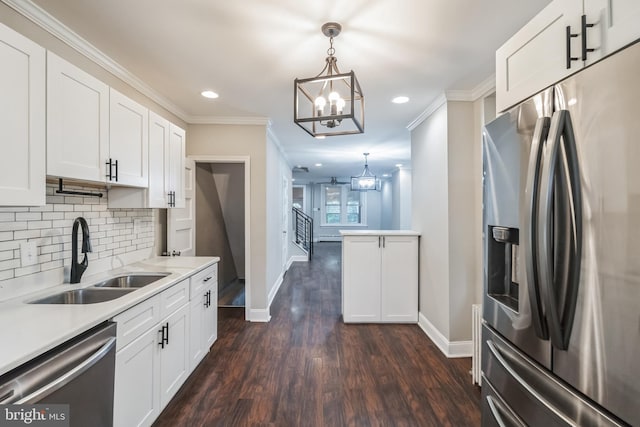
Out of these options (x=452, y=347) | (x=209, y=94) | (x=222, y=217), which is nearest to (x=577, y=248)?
(x=452, y=347)

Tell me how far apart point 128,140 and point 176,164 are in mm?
750

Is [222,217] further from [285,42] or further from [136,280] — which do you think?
[285,42]

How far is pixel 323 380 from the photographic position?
8.14ft

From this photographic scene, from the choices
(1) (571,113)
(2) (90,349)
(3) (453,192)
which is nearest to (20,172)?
(2) (90,349)

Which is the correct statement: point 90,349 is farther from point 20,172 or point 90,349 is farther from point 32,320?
point 20,172

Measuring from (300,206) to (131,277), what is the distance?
359 inches

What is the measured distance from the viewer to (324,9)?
1735mm

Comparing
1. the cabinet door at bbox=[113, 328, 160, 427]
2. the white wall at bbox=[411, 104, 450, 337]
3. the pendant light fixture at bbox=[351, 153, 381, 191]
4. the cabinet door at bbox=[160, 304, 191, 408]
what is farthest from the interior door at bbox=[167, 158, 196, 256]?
the pendant light fixture at bbox=[351, 153, 381, 191]

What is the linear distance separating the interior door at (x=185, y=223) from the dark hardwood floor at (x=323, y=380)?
109 cm

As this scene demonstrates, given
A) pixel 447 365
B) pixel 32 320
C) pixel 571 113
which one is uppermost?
pixel 571 113

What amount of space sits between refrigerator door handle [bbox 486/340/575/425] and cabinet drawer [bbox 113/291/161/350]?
1.88 metres

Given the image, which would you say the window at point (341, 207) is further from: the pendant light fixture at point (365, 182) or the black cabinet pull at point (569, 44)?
the black cabinet pull at point (569, 44)

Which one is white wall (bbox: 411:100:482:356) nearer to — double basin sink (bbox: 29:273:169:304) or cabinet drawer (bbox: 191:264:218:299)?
cabinet drawer (bbox: 191:264:218:299)

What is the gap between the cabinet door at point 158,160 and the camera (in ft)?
8.21
